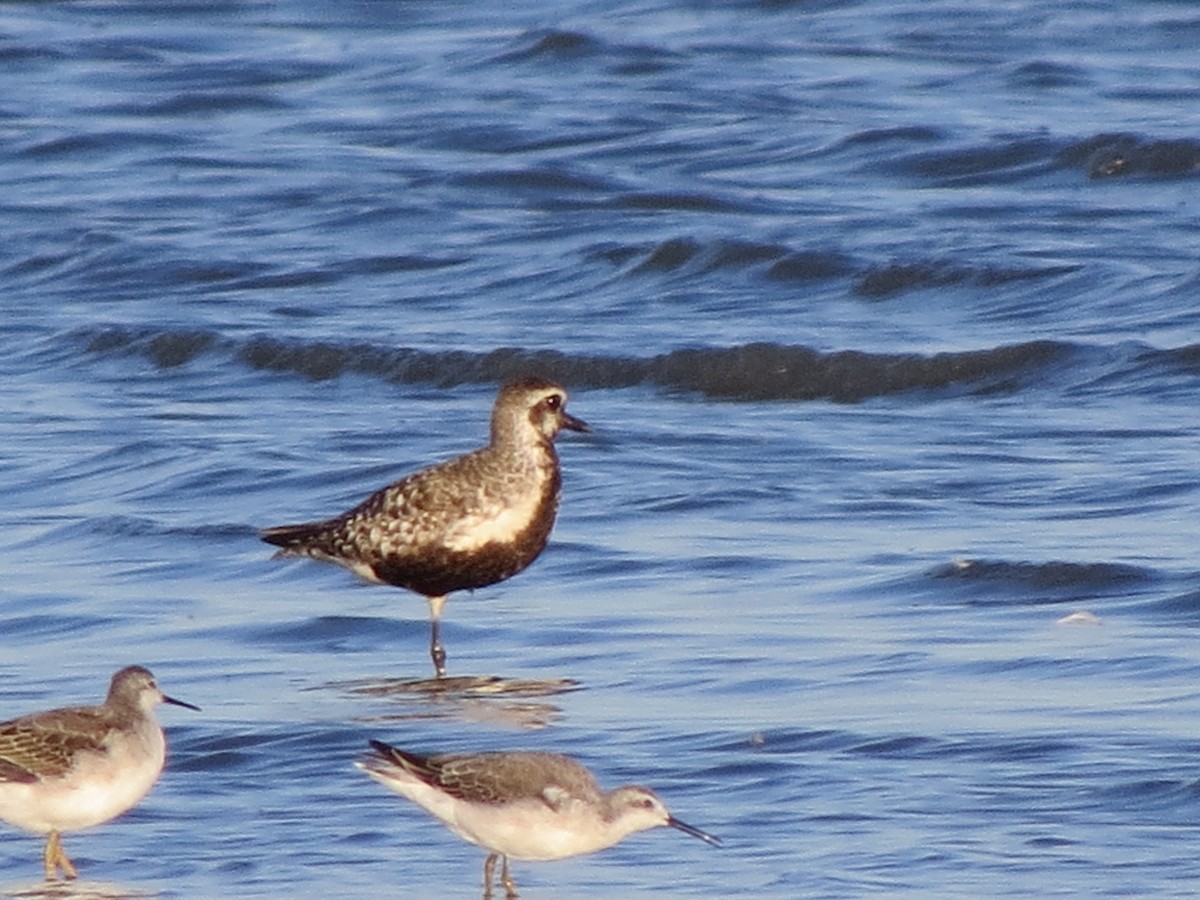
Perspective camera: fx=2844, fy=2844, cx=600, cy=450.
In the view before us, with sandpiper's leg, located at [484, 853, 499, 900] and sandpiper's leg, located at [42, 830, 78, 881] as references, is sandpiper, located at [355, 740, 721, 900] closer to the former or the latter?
sandpiper's leg, located at [484, 853, 499, 900]

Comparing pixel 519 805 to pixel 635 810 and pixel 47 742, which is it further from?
pixel 47 742

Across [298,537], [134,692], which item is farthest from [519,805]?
[298,537]

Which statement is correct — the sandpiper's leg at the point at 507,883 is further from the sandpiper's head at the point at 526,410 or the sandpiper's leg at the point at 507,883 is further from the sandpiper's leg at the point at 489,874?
the sandpiper's head at the point at 526,410

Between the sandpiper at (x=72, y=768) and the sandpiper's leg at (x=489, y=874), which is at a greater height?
the sandpiper at (x=72, y=768)

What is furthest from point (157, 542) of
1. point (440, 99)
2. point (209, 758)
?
point (440, 99)

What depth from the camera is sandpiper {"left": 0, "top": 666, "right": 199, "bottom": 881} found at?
6832 millimetres

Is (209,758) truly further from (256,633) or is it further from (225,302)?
(225,302)

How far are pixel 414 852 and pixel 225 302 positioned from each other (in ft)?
33.8

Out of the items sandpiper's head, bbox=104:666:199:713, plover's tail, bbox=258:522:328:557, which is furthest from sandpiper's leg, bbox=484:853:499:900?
plover's tail, bbox=258:522:328:557

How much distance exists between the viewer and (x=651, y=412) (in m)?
14.0

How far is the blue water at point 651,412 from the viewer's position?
294 inches

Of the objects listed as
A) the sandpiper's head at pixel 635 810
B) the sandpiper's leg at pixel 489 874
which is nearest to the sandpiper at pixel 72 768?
the sandpiper's leg at pixel 489 874

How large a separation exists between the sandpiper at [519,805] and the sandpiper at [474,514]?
2779mm

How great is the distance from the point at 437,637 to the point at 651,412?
467 cm
